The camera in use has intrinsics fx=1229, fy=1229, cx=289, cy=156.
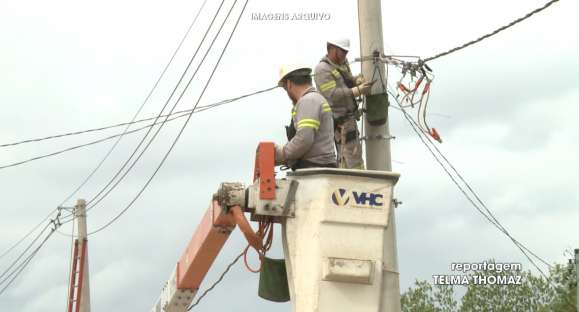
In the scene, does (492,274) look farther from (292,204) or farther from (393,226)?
(292,204)

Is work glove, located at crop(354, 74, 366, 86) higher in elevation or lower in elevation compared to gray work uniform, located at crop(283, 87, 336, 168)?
higher

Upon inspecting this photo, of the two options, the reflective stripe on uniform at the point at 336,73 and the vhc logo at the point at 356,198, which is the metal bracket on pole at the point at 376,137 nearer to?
the reflective stripe on uniform at the point at 336,73

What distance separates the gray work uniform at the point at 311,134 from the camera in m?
9.99

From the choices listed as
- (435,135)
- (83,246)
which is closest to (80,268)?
(83,246)

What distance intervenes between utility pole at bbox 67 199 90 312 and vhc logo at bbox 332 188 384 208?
22.1 metres

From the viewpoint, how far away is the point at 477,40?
1368 cm

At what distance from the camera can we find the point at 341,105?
12617 mm

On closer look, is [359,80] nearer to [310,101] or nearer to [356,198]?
[310,101]

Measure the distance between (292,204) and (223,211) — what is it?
82 centimetres

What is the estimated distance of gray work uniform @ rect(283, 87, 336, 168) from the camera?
9992 mm

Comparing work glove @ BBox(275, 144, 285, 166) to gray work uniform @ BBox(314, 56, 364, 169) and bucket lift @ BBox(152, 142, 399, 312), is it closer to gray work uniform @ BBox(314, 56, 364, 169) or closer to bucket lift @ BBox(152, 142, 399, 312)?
bucket lift @ BBox(152, 142, 399, 312)

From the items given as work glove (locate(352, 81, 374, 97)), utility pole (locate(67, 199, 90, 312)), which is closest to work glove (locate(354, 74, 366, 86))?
work glove (locate(352, 81, 374, 97))

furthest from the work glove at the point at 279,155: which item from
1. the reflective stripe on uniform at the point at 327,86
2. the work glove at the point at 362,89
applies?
the work glove at the point at 362,89

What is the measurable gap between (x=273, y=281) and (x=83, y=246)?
2233 centimetres
